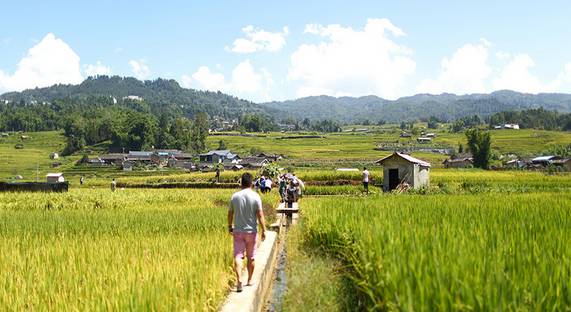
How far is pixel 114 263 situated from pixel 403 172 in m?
28.4

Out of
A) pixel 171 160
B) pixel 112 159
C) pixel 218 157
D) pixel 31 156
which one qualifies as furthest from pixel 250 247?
pixel 31 156

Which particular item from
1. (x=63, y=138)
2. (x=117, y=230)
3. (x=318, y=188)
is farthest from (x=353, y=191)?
(x=63, y=138)

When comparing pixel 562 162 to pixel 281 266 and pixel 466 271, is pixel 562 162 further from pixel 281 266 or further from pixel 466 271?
pixel 466 271

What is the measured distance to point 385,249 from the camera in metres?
7.01

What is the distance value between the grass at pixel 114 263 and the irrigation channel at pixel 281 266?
1151mm

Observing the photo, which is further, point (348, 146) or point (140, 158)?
point (348, 146)

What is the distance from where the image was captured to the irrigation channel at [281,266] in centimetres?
971

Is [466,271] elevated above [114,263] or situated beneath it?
elevated above

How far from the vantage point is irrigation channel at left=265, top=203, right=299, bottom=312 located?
31.9 ft

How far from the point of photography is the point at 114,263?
8.60 meters

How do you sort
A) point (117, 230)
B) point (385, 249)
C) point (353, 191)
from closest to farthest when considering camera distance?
point (385, 249) < point (117, 230) < point (353, 191)

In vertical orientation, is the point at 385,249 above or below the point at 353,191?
above

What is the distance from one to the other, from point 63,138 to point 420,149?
10187cm

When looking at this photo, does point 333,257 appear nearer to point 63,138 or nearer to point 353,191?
point 353,191
